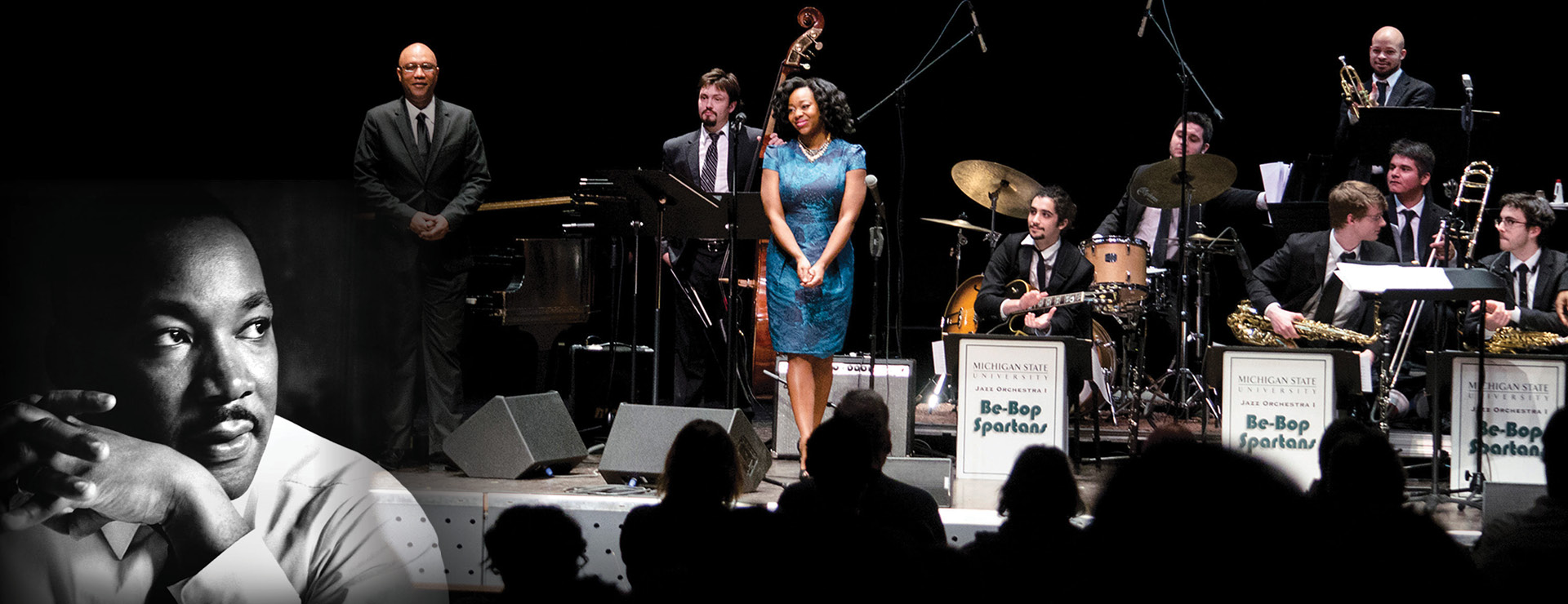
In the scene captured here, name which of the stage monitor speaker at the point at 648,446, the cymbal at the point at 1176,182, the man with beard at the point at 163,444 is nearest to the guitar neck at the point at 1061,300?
the cymbal at the point at 1176,182

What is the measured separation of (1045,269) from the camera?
6.55 metres

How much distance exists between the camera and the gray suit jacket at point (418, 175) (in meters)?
5.34

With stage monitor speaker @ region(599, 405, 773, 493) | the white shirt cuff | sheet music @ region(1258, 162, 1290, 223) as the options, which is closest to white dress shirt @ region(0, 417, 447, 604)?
the white shirt cuff

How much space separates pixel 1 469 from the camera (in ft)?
10.3

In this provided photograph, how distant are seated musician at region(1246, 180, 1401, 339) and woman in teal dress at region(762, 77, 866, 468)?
2.24m

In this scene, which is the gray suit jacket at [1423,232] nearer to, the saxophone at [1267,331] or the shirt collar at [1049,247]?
the saxophone at [1267,331]

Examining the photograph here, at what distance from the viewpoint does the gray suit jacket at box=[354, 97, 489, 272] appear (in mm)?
5340

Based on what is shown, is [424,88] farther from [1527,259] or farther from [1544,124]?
[1544,124]

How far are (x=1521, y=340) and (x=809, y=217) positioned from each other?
11.9 ft

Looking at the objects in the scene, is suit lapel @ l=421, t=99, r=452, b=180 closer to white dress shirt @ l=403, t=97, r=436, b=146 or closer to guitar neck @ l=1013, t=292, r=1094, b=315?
white dress shirt @ l=403, t=97, r=436, b=146

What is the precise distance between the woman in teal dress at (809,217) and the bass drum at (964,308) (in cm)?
266

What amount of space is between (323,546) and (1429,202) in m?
5.65

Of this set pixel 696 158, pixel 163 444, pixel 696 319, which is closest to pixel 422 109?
pixel 696 158

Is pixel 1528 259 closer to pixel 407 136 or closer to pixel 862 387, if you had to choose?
pixel 862 387
